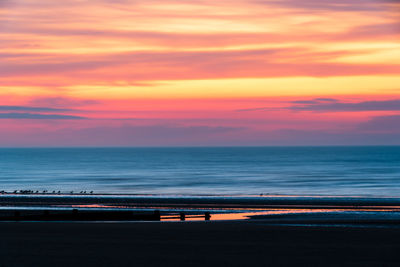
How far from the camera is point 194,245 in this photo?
24844 mm

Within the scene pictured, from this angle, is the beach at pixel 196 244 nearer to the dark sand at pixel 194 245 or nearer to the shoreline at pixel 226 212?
→ the dark sand at pixel 194 245

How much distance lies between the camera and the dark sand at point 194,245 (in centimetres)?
Result: 2100

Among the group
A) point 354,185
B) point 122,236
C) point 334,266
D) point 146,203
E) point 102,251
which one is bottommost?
point 334,266

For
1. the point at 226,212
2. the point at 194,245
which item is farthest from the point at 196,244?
the point at 226,212

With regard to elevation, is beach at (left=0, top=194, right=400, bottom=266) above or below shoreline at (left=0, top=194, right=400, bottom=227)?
below

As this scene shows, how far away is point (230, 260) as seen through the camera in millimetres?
21203

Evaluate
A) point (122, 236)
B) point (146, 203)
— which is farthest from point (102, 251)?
point (146, 203)

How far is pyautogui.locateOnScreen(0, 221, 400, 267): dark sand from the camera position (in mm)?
21000

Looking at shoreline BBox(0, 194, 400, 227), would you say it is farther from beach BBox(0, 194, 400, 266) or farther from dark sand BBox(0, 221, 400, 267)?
dark sand BBox(0, 221, 400, 267)

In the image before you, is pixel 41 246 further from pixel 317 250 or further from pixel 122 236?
pixel 317 250

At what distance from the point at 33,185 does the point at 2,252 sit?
87.0 metres

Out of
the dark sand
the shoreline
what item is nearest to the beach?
the dark sand

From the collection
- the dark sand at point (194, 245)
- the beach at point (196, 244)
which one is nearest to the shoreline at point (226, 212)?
the beach at point (196, 244)

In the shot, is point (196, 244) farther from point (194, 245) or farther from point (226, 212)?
point (226, 212)
